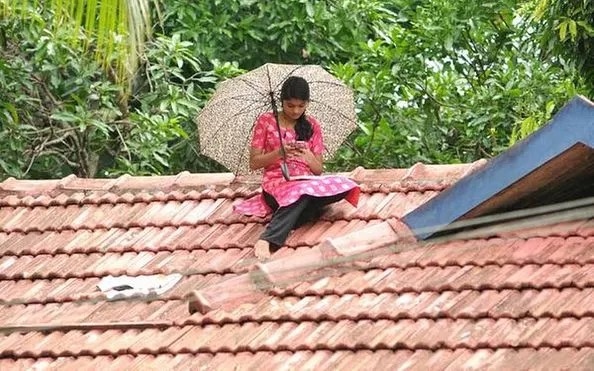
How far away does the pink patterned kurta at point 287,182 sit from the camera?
7.39m

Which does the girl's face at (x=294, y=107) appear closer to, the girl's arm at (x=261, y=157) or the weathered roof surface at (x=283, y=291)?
the girl's arm at (x=261, y=157)

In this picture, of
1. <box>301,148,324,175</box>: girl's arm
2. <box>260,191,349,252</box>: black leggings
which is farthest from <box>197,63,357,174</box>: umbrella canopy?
<box>260,191,349,252</box>: black leggings

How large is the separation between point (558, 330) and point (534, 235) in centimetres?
98

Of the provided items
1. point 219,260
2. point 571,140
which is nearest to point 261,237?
point 219,260

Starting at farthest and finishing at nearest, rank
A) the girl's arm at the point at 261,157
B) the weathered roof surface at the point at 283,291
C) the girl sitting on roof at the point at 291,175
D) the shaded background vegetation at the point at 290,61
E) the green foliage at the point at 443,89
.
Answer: the green foliage at the point at 443,89 → the shaded background vegetation at the point at 290,61 → the girl's arm at the point at 261,157 → the girl sitting on roof at the point at 291,175 → the weathered roof surface at the point at 283,291

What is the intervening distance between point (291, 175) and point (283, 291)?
0.85 meters

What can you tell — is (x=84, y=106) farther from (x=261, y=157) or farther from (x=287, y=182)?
(x=287, y=182)

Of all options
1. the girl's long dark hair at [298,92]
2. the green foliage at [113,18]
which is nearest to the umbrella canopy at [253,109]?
the girl's long dark hair at [298,92]

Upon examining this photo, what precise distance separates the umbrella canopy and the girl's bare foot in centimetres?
87

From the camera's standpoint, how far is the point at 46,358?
6.64 m

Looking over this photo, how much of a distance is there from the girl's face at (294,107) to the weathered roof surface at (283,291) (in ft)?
1.70

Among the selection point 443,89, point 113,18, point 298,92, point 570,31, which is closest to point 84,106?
point 443,89

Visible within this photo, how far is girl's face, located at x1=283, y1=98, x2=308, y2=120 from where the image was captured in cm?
758

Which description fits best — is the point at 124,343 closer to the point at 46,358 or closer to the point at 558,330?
the point at 46,358
